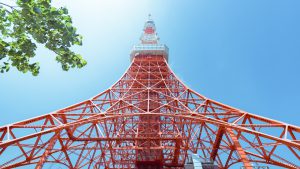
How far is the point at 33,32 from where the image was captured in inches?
198

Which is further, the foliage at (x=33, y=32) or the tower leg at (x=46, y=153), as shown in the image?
the tower leg at (x=46, y=153)

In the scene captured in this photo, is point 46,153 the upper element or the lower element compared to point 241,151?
lower

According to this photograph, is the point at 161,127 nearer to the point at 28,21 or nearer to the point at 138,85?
the point at 138,85

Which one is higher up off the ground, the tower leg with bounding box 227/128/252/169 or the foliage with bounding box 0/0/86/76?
the foliage with bounding box 0/0/86/76

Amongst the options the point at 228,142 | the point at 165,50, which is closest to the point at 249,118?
the point at 228,142

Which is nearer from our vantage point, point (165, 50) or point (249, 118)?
point (249, 118)

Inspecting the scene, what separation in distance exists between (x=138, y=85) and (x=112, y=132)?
192 inches

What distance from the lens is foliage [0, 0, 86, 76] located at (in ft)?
16.2

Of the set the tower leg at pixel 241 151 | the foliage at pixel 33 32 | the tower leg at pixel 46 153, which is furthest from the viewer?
the tower leg at pixel 46 153

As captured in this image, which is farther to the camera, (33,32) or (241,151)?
(241,151)

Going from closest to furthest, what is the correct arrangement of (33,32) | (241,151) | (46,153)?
(33,32) → (241,151) → (46,153)

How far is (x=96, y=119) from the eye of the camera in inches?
506

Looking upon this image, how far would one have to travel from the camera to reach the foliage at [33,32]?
194 inches

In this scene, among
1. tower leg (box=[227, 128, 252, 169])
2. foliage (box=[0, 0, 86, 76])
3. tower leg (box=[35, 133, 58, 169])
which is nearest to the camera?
foliage (box=[0, 0, 86, 76])
